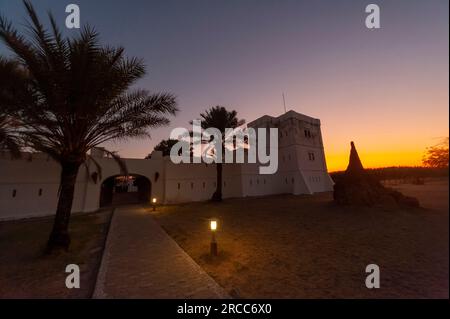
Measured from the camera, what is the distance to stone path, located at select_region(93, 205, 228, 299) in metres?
4.00

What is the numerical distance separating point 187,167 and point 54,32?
1704cm

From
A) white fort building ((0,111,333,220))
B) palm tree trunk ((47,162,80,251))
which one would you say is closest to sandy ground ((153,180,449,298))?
palm tree trunk ((47,162,80,251))

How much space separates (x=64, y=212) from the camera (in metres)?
7.43

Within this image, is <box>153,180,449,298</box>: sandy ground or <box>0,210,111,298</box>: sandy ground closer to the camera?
<box>153,180,449,298</box>: sandy ground

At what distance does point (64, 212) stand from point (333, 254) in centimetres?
891

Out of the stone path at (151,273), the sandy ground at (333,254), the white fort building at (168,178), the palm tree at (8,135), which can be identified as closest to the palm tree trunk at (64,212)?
the stone path at (151,273)

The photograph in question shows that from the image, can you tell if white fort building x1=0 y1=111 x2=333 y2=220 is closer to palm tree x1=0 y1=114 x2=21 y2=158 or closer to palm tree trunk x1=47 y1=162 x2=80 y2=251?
palm tree x1=0 y1=114 x2=21 y2=158

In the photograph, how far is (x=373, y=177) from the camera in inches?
533

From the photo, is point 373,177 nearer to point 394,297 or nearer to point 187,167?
point 394,297

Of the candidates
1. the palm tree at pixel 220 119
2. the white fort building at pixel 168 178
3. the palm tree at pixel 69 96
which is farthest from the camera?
the palm tree at pixel 220 119

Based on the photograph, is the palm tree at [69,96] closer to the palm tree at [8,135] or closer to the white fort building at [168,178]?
the palm tree at [8,135]

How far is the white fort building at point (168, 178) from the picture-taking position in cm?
1527

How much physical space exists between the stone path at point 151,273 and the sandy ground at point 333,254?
1.36 ft

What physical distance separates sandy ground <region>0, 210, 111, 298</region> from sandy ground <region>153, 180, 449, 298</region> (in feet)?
9.06
